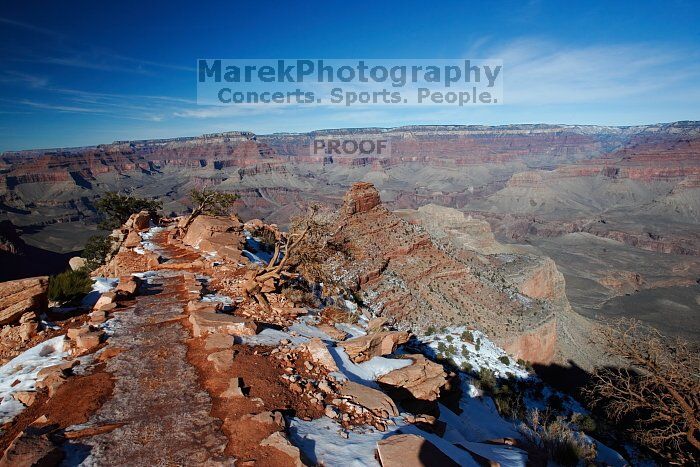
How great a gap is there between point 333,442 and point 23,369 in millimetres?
6983

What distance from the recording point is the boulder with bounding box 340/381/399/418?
7.45 meters

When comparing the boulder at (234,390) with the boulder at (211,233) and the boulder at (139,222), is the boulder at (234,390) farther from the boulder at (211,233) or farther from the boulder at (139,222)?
the boulder at (139,222)

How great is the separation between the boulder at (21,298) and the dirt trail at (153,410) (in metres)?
2.15

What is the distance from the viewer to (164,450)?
5805mm

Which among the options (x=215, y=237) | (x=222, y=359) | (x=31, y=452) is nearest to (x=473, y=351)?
(x=215, y=237)

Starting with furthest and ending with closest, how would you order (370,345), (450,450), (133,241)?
(133,241), (370,345), (450,450)

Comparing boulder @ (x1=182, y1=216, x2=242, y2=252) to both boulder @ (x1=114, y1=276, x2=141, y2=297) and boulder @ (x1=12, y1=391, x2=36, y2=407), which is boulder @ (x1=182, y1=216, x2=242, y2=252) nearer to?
boulder @ (x1=114, y1=276, x2=141, y2=297)

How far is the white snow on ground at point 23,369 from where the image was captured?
22.6ft

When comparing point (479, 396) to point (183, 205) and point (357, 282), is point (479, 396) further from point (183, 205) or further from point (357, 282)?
point (183, 205)

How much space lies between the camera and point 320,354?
938cm

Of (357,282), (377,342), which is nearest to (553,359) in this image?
(357,282)

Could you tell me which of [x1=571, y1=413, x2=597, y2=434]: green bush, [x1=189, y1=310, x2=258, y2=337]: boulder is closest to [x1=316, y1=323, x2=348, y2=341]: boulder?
[x1=189, y1=310, x2=258, y2=337]: boulder

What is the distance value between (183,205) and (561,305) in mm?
146946

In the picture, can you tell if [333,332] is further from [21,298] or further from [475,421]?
[21,298]
